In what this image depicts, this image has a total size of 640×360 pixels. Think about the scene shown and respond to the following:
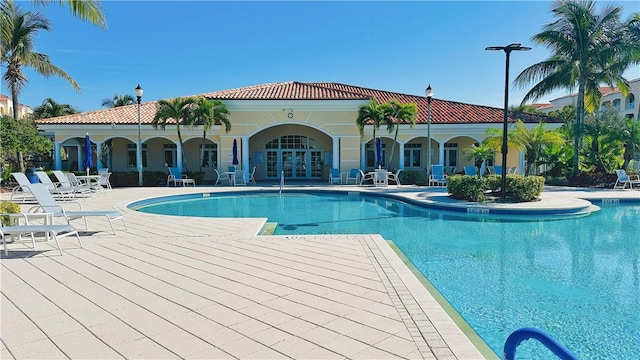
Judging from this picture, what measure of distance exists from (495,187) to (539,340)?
13.1m

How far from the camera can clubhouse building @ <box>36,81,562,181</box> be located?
21.8 meters

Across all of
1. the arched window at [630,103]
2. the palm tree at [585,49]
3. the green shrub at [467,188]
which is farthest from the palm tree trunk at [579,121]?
the arched window at [630,103]

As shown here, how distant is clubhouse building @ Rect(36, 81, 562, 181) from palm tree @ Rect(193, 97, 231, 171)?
2.00ft

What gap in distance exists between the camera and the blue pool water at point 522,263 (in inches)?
160

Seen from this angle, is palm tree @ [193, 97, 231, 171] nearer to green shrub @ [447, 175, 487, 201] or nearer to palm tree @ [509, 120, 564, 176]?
green shrub @ [447, 175, 487, 201]

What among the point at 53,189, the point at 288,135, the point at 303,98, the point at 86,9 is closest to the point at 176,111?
the point at 303,98

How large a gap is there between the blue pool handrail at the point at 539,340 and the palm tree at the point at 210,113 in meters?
19.3

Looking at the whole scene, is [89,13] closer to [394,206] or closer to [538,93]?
[394,206]

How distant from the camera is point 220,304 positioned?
3.97 meters

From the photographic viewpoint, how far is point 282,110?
71.1ft

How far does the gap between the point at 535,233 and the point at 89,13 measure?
Result: 1204 centimetres

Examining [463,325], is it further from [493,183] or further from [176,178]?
[176,178]

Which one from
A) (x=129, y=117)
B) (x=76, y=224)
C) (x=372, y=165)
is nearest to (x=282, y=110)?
(x=372, y=165)

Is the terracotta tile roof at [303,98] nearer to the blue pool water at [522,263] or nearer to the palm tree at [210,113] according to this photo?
the palm tree at [210,113]
